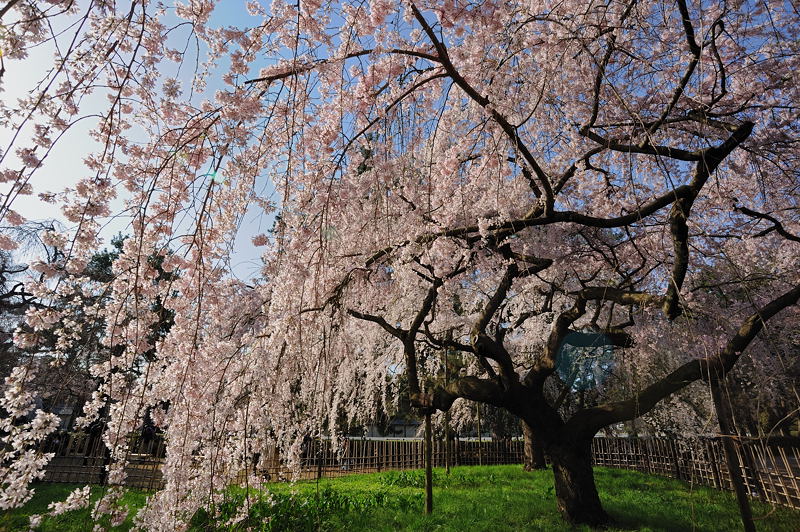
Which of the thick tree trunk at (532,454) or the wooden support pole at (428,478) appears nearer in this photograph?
the wooden support pole at (428,478)

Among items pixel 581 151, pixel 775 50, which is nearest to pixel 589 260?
pixel 581 151

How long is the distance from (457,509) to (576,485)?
169 centimetres

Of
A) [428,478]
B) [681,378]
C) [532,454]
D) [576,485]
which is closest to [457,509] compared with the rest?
[428,478]

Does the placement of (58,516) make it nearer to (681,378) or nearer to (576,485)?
(576,485)

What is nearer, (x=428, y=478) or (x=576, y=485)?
(x=576, y=485)

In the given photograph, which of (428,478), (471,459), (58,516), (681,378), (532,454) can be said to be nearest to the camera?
(681,378)

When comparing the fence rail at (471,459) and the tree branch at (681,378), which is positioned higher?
the tree branch at (681,378)

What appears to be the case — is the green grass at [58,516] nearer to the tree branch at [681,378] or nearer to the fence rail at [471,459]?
the fence rail at [471,459]

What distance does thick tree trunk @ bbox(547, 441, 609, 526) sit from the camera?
5.13 m

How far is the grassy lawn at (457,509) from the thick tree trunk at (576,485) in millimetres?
211

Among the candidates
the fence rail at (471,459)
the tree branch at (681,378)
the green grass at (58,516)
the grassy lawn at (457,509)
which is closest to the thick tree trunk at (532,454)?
the fence rail at (471,459)

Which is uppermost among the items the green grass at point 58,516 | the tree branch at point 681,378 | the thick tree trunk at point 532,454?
the tree branch at point 681,378

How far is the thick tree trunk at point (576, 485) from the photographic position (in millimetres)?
5134

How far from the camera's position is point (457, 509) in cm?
587
